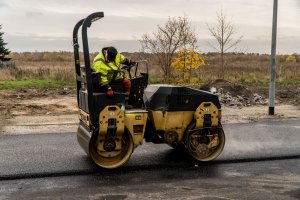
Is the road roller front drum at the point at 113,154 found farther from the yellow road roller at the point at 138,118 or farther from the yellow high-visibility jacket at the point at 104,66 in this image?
the yellow high-visibility jacket at the point at 104,66

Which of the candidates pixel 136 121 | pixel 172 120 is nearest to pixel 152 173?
pixel 136 121

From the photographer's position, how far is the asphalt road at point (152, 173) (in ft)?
20.3

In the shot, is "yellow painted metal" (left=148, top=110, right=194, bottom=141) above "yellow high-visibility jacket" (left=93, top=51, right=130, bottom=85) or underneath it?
underneath

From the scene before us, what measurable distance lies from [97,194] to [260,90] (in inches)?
576

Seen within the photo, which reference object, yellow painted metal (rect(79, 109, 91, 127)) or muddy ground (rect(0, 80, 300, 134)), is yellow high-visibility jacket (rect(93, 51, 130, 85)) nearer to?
yellow painted metal (rect(79, 109, 91, 127))

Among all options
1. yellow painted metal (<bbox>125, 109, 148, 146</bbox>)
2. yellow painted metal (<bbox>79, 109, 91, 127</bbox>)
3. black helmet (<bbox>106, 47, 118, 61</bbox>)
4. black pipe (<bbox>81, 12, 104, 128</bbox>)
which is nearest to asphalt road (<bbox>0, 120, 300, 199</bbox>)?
yellow painted metal (<bbox>125, 109, 148, 146</bbox>)

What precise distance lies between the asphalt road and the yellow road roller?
33cm

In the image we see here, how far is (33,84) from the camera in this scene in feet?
69.6

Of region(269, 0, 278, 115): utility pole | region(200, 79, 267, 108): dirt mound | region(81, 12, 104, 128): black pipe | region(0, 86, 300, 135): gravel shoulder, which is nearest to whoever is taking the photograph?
region(81, 12, 104, 128): black pipe

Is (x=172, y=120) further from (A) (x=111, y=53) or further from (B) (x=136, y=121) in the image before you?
(A) (x=111, y=53)

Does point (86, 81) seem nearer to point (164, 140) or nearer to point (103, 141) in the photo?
point (103, 141)

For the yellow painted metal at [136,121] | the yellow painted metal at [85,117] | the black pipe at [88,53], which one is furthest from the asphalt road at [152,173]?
the black pipe at [88,53]

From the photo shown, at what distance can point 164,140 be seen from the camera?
764 cm

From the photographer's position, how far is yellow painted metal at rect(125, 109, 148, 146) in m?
7.27
